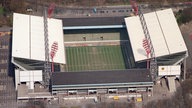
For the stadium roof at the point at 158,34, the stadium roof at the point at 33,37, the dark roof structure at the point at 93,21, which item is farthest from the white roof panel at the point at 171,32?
the stadium roof at the point at 33,37

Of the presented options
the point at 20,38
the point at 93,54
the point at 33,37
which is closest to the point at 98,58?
the point at 93,54

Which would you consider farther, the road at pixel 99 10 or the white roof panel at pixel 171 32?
the road at pixel 99 10

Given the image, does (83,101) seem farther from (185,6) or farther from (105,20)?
(185,6)

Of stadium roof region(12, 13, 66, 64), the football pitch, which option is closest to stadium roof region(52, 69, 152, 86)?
stadium roof region(12, 13, 66, 64)

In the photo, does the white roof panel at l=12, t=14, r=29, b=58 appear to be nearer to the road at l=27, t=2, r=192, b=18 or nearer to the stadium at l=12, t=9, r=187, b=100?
the stadium at l=12, t=9, r=187, b=100

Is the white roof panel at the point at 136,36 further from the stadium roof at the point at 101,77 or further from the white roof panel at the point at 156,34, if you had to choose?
the stadium roof at the point at 101,77

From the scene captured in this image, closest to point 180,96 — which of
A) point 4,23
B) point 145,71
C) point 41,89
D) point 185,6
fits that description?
point 145,71

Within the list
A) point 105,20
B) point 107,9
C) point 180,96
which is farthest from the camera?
point 107,9
